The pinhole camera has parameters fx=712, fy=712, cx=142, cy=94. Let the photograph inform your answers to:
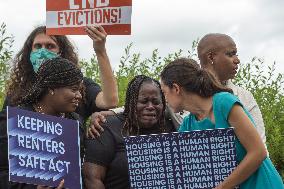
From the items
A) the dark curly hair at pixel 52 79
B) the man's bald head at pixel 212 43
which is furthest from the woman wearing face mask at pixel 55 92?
the man's bald head at pixel 212 43

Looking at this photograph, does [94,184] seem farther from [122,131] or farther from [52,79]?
[52,79]

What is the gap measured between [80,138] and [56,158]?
0.47 m

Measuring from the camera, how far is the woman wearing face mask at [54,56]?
179 inches

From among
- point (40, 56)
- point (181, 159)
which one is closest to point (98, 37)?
point (40, 56)

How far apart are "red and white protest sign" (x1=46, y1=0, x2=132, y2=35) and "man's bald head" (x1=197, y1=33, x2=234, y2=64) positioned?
522 mm

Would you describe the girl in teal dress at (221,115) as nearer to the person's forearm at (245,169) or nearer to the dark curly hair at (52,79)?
the person's forearm at (245,169)

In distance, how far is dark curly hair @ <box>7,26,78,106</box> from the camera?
468cm

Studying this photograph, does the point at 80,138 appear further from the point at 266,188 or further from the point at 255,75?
the point at 255,75

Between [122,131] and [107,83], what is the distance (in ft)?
1.22

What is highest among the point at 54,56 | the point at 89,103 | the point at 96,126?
the point at 54,56

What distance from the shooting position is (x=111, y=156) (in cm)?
425

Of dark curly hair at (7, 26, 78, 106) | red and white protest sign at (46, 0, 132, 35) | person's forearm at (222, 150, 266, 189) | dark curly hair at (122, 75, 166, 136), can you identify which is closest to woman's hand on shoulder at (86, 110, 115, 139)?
dark curly hair at (122, 75, 166, 136)

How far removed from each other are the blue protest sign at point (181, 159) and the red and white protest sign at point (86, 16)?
1.28 metres

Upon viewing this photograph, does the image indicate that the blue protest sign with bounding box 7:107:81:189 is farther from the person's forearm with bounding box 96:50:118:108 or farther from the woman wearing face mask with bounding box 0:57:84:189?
the person's forearm with bounding box 96:50:118:108
